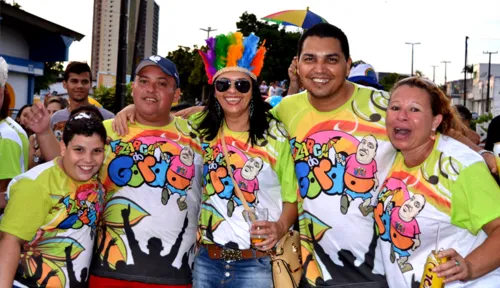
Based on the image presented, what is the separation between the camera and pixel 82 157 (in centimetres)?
380

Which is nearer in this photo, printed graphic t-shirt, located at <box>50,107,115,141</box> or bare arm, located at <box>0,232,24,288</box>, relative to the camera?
bare arm, located at <box>0,232,24,288</box>

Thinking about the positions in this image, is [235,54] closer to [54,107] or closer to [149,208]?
[149,208]

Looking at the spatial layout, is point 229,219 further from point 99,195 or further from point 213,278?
point 99,195

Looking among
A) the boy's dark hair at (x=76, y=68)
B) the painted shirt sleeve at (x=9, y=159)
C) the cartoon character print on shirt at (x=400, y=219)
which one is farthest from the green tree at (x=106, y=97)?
the cartoon character print on shirt at (x=400, y=219)

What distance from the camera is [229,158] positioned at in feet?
13.3

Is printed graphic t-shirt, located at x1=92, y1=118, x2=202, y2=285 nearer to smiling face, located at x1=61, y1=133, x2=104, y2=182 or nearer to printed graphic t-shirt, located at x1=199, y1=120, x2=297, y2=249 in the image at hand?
printed graphic t-shirt, located at x1=199, y1=120, x2=297, y2=249

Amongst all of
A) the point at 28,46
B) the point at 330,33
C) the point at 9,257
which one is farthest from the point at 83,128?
the point at 28,46

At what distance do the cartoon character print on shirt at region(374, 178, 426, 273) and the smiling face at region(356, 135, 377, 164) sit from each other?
1.12 feet

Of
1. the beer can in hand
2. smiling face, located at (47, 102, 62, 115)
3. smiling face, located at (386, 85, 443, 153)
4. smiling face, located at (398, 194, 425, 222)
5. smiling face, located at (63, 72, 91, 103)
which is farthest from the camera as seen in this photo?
smiling face, located at (47, 102, 62, 115)

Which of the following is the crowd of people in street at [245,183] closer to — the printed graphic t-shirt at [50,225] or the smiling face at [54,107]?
the printed graphic t-shirt at [50,225]

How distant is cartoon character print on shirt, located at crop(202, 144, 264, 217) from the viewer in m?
3.99

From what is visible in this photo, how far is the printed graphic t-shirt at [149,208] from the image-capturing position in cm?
411

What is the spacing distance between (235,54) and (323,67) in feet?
2.19

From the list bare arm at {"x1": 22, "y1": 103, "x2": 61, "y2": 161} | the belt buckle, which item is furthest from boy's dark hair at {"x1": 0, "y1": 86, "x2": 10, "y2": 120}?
the belt buckle
